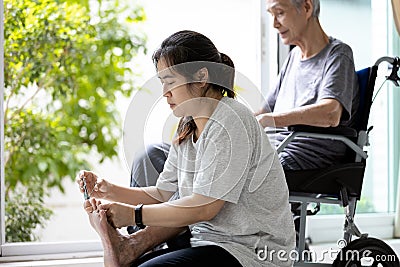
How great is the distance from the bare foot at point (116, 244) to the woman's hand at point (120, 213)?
16mm

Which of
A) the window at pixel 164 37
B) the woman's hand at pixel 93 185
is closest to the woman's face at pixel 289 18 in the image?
the woman's hand at pixel 93 185

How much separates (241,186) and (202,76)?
308 millimetres

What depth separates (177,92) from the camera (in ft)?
6.00

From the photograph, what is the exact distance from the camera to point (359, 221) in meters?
3.57

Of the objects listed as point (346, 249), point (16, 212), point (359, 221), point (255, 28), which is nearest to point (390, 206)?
point (359, 221)

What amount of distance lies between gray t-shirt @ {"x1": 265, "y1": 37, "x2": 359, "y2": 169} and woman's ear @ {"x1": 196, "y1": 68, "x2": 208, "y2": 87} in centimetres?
70

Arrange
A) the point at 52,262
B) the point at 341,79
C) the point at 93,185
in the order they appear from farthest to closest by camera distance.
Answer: the point at 52,262 → the point at 341,79 → the point at 93,185

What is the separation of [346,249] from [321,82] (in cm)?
61

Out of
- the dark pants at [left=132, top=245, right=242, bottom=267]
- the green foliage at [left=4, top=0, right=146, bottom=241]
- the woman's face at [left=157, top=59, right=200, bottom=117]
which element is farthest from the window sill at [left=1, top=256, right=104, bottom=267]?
the woman's face at [left=157, top=59, right=200, bottom=117]

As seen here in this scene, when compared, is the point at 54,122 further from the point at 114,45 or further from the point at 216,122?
the point at 216,122

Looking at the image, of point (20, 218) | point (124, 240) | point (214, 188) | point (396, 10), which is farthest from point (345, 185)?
point (20, 218)

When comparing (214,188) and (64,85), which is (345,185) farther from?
(64,85)

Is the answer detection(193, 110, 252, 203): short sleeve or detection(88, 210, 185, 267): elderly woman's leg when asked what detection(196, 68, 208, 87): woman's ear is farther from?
detection(88, 210, 185, 267): elderly woman's leg

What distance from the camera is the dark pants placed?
5.67 ft
